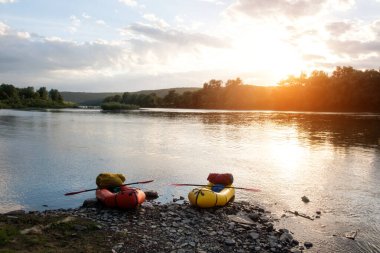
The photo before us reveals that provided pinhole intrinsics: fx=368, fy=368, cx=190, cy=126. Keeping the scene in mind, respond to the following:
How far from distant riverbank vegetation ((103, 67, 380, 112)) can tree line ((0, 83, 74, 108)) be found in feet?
226

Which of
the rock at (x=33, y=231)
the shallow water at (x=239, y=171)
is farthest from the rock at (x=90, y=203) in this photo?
the rock at (x=33, y=231)

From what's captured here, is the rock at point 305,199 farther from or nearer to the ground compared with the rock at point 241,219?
nearer to the ground

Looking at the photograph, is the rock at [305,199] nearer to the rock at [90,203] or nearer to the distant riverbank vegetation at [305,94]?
the rock at [90,203]

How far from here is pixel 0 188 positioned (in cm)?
1917

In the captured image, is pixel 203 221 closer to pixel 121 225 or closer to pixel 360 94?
pixel 121 225

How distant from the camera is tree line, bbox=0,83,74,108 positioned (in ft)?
555

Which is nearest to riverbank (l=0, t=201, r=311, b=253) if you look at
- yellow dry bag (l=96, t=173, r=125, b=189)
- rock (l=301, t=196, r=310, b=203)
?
yellow dry bag (l=96, t=173, r=125, b=189)

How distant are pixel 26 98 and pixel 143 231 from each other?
195 m

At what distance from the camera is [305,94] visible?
522ft

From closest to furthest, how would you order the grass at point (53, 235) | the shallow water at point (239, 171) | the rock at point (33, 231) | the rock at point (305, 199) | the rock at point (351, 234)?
1. the grass at point (53, 235)
2. the rock at point (33, 231)
3. the rock at point (351, 234)
4. the shallow water at point (239, 171)
5. the rock at point (305, 199)

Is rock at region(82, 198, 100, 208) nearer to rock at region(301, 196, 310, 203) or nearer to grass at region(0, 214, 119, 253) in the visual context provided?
grass at region(0, 214, 119, 253)

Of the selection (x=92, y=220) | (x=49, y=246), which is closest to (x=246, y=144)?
(x=92, y=220)

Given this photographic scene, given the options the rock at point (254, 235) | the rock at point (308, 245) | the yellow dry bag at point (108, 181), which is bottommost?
the rock at point (308, 245)

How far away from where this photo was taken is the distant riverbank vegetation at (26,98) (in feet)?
553
